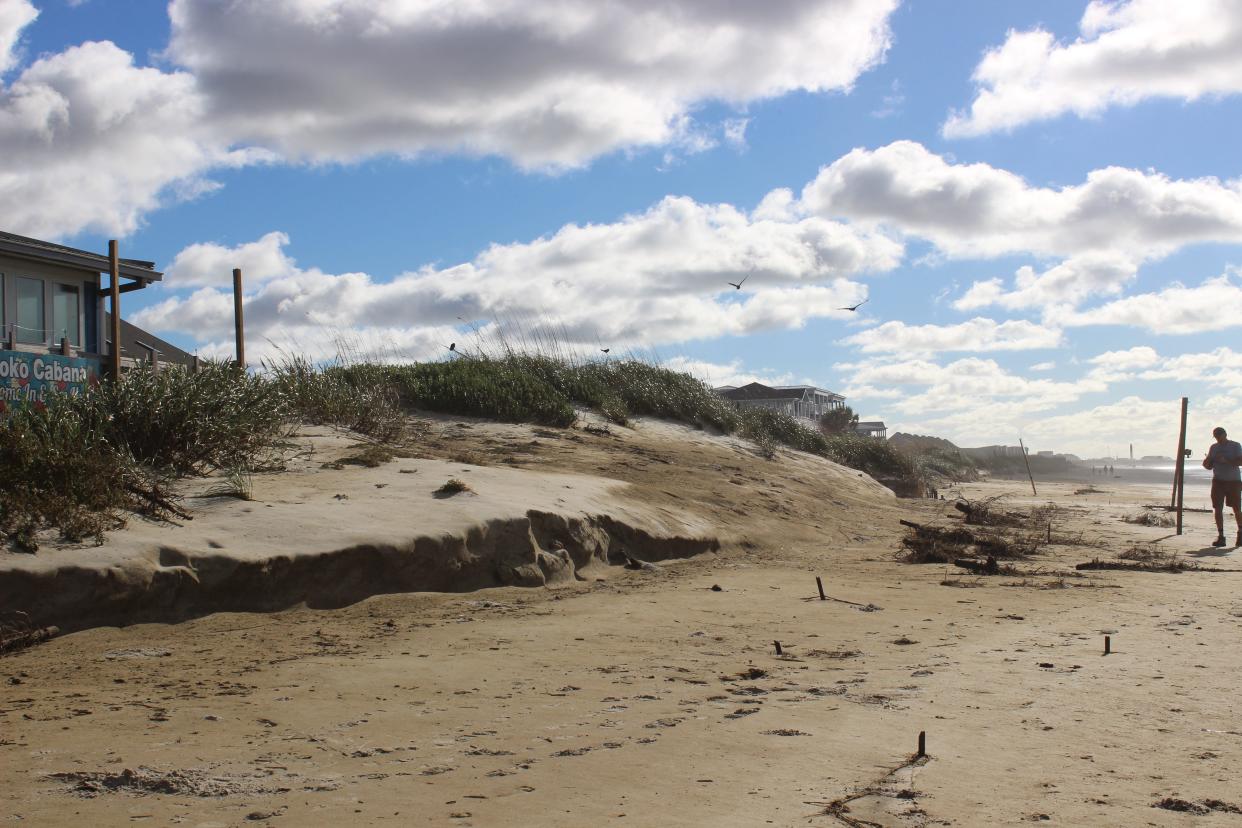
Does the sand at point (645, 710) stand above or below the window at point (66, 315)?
below

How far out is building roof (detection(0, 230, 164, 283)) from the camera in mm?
18609

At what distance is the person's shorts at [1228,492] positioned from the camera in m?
13.8

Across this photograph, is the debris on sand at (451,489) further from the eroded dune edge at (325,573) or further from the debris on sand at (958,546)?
the debris on sand at (958,546)

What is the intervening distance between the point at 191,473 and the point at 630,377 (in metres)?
11.6

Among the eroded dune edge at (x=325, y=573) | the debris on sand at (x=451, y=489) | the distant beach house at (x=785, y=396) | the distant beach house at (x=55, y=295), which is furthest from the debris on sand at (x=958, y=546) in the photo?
the distant beach house at (x=785, y=396)

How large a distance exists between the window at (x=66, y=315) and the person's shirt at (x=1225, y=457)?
1981cm

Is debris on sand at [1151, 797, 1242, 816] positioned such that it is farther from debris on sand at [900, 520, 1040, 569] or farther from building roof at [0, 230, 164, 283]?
building roof at [0, 230, 164, 283]

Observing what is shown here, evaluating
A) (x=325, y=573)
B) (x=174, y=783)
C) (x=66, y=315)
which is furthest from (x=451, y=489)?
(x=66, y=315)

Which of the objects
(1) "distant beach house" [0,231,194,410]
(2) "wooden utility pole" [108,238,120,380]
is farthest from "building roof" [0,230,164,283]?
(2) "wooden utility pole" [108,238,120,380]

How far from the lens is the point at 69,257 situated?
19.5m

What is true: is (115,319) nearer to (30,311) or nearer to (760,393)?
(30,311)

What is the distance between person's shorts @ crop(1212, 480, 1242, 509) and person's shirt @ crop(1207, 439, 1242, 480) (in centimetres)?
7

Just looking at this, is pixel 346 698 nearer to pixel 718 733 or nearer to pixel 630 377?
pixel 718 733

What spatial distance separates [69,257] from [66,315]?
1403 millimetres
